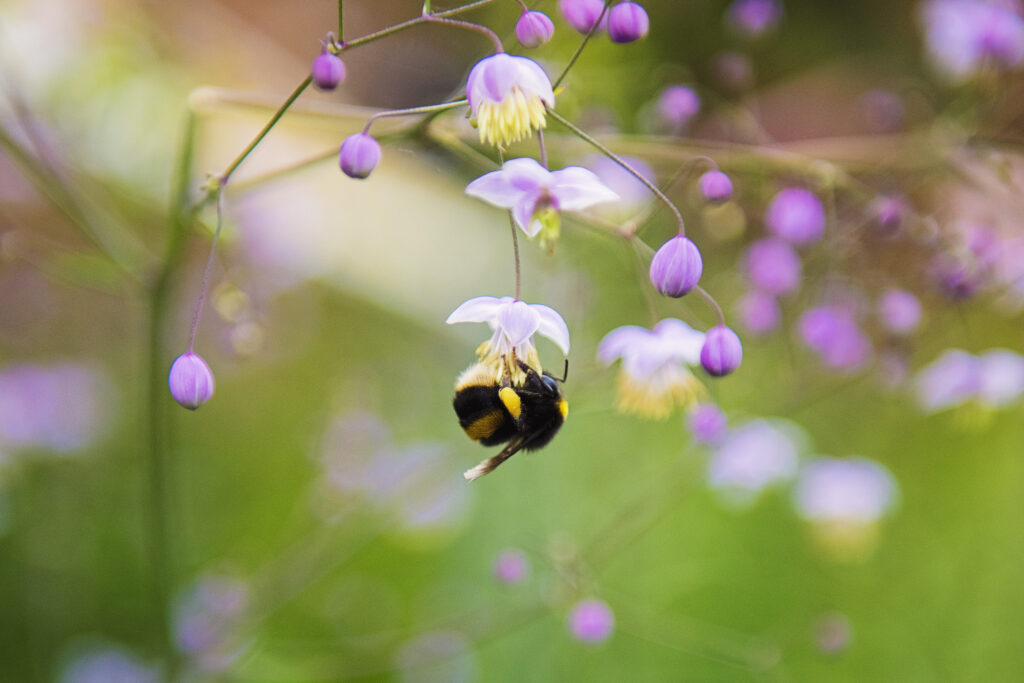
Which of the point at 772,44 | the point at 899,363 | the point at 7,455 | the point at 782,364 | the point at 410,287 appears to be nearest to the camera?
the point at 899,363

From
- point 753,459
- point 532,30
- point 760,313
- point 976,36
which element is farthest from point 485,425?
point 976,36

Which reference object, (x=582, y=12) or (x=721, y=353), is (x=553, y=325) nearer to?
(x=721, y=353)

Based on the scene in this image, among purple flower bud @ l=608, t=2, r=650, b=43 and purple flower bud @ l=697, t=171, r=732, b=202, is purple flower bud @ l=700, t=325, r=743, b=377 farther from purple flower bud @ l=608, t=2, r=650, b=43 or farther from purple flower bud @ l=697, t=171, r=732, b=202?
purple flower bud @ l=608, t=2, r=650, b=43

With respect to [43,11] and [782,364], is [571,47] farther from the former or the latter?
[43,11]

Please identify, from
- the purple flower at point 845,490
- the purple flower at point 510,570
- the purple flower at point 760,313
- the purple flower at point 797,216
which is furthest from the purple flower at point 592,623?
the purple flower at point 845,490

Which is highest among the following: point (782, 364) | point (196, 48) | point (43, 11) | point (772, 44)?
point (772, 44)

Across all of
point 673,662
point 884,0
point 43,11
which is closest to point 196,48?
point 43,11

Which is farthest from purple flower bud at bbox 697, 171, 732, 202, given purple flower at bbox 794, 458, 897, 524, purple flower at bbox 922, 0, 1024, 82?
purple flower at bbox 794, 458, 897, 524
